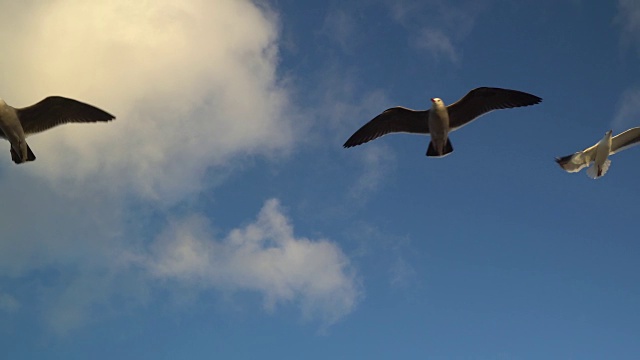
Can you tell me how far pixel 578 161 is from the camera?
2333 centimetres

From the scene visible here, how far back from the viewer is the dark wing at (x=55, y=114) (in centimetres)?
2183

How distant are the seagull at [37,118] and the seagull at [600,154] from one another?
15.8 m

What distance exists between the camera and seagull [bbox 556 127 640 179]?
891 inches

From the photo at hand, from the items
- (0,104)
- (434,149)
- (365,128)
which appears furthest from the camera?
(365,128)

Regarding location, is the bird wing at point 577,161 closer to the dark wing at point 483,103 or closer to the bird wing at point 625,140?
the bird wing at point 625,140

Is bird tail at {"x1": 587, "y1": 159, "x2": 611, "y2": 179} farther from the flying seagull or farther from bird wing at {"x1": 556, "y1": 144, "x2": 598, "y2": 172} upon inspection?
the flying seagull

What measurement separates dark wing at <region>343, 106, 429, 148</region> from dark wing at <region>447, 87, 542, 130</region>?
1.01 metres

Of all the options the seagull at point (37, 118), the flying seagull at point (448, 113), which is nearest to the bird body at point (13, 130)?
the seagull at point (37, 118)

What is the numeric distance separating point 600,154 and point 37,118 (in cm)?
1897

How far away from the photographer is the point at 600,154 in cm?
2284

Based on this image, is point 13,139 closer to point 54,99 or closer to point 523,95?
point 54,99

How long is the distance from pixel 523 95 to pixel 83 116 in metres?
14.9

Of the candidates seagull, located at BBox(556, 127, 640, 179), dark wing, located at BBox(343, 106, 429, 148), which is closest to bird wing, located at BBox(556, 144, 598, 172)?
seagull, located at BBox(556, 127, 640, 179)

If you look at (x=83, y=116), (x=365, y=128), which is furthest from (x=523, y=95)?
(x=83, y=116)
